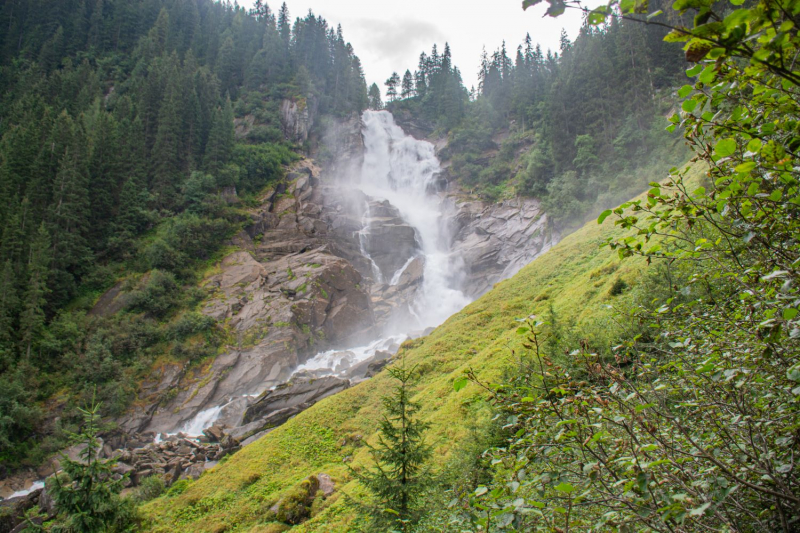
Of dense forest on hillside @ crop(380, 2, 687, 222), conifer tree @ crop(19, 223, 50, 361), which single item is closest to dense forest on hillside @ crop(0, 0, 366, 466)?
conifer tree @ crop(19, 223, 50, 361)

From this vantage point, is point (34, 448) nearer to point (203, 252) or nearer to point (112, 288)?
point (112, 288)

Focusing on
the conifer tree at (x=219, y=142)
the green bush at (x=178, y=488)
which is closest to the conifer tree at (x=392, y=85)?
the conifer tree at (x=219, y=142)

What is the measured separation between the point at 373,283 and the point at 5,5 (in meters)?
71.3

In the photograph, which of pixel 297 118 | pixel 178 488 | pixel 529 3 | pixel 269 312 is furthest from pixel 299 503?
pixel 297 118

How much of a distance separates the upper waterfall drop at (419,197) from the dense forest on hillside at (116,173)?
342 inches

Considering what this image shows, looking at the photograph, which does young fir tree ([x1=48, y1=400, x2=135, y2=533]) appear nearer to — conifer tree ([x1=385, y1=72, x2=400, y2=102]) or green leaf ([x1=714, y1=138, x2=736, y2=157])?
green leaf ([x1=714, y1=138, x2=736, y2=157])

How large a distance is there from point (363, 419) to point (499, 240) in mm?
33710

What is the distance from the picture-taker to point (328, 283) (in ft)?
115

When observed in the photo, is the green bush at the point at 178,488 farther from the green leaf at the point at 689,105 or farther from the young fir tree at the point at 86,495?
the green leaf at the point at 689,105

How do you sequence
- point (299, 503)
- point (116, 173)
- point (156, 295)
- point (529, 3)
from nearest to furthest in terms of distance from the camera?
point (529, 3)
point (299, 503)
point (156, 295)
point (116, 173)

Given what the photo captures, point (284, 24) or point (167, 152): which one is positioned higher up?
point (284, 24)

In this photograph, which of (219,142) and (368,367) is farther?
(219,142)

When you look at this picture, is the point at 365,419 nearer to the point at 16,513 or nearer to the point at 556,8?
the point at 556,8

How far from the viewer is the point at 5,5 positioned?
57.5m
